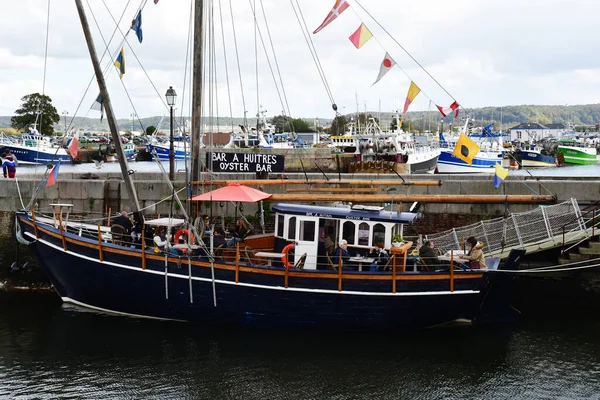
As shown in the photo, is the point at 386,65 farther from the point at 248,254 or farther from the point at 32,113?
the point at 32,113

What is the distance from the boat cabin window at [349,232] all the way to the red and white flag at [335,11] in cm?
547

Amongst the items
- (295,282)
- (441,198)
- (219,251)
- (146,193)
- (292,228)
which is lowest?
(295,282)

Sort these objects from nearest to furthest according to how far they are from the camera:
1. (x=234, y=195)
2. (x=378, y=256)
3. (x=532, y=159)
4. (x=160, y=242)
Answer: (x=378, y=256) → (x=234, y=195) → (x=160, y=242) → (x=532, y=159)

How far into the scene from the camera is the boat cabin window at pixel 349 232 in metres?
18.3

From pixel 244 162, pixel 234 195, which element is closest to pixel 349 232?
pixel 234 195

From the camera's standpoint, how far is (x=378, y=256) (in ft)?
59.6

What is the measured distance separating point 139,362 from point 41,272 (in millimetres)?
7443

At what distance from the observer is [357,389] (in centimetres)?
1530

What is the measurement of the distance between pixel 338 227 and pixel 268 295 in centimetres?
237

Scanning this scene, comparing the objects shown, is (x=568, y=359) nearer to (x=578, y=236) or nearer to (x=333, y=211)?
(x=578, y=236)

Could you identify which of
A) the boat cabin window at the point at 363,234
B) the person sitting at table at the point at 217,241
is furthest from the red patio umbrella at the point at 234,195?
the boat cabin window at the point at 363,234

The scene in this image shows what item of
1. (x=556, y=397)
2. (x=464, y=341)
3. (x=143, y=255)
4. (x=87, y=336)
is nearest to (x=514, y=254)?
(x=464, y=341)

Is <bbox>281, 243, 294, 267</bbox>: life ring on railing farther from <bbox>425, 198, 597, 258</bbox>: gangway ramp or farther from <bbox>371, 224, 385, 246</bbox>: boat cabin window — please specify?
<bbox>425, 198, 597, 258</bbox>: gangway ramp

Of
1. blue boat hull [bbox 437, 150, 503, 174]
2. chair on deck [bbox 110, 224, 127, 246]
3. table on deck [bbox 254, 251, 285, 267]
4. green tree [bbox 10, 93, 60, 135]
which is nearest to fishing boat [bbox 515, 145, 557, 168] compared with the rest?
blue boat hull [bbox 437, 150, 503, 174]
